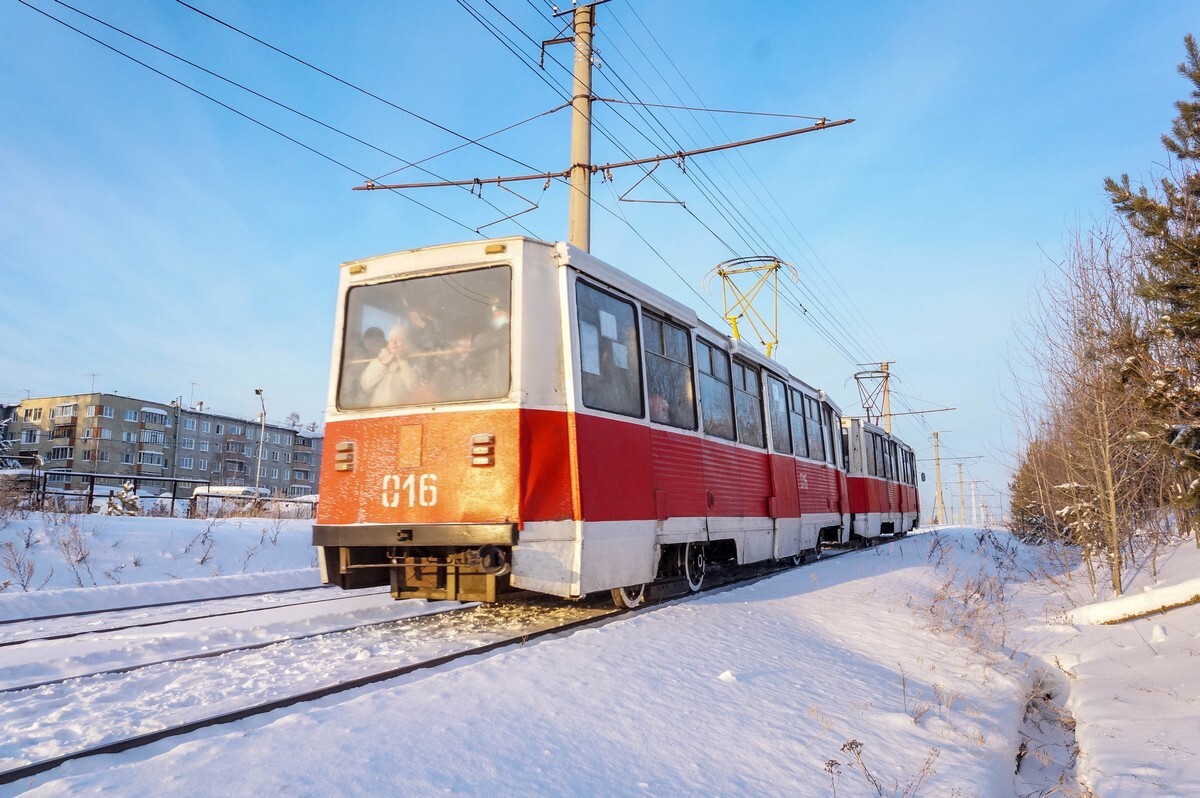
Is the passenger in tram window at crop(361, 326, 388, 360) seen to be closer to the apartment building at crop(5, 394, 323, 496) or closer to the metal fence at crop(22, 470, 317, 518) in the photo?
the metal fence at crop(22, 470, 317, 518)

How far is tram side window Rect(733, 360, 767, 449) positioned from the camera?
9.49 metres

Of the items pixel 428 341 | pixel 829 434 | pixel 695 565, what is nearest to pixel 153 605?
pixel 428 341

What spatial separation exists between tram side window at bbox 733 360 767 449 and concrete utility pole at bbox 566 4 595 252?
297 centimetres

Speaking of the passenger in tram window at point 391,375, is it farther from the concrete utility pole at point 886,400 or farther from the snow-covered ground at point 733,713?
the concrete utility pole at point 886,400

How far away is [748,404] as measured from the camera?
9.97 m

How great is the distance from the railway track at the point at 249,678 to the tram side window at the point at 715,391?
8.37 ft

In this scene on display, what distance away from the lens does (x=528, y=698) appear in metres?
3.90

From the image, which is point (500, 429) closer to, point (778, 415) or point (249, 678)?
point (249, 678)

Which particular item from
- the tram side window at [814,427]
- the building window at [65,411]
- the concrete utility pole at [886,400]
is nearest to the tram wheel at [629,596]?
the tram side window at [814,427]

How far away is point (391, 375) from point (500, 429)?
127cm

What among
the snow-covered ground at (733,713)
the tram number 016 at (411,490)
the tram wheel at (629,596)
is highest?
the tram number 016 at (411,490)

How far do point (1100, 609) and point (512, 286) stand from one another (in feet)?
22.1

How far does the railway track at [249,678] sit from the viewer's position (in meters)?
3.45

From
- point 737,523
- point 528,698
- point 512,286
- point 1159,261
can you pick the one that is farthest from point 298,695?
point 1159,261
